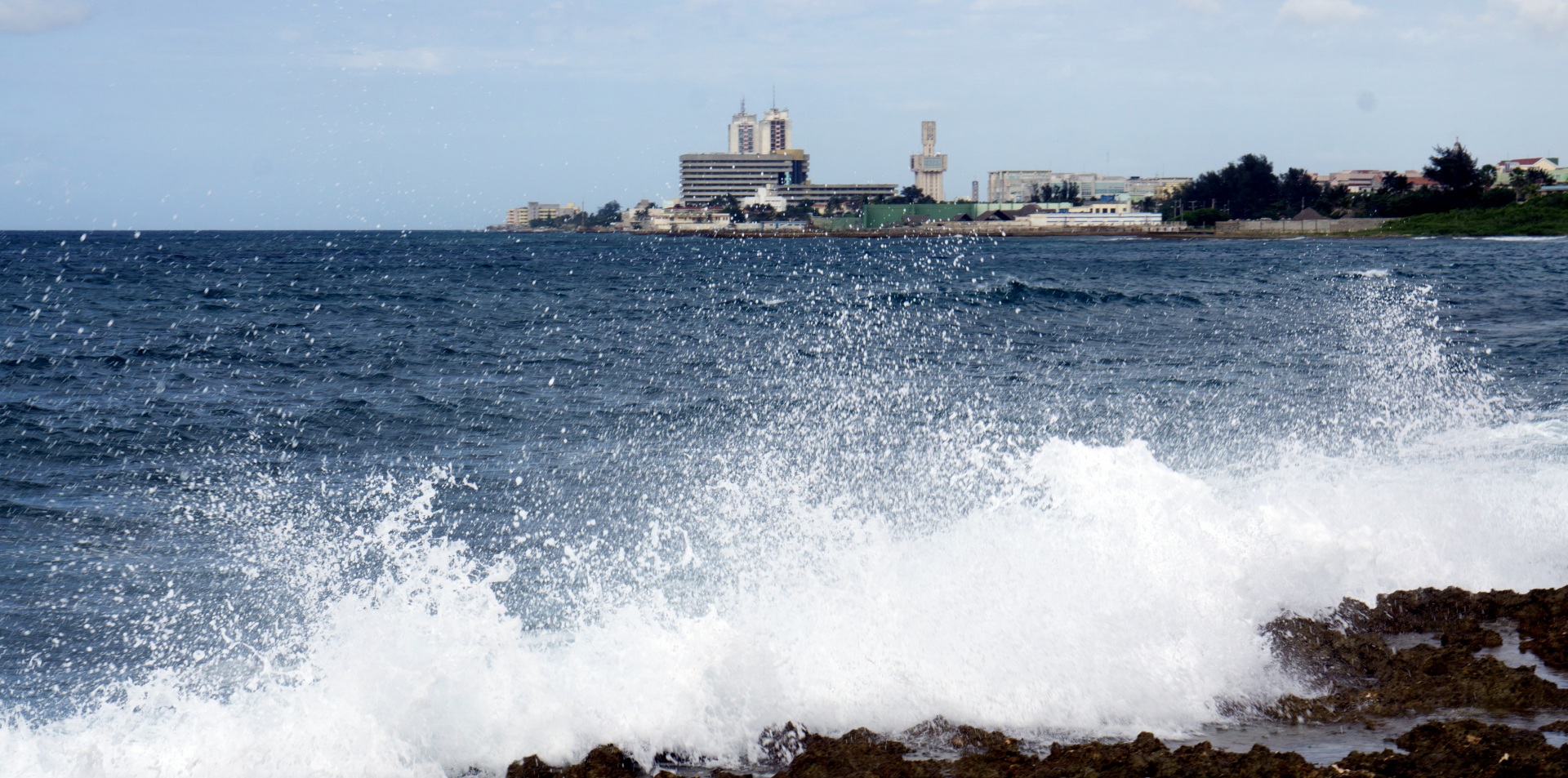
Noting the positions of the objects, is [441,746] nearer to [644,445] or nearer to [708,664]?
[708,664]

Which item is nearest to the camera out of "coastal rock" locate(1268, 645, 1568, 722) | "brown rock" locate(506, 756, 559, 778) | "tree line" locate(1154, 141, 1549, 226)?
"brown rock" locate(506, 756, 559, 778)

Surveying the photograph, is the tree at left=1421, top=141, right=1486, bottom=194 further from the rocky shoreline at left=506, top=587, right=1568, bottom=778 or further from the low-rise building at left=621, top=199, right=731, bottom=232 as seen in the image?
A: the rocky shoreline at left=506, top=587, right=1568, bottom=778

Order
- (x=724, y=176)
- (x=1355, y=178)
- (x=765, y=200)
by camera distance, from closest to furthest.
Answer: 1. (x=765, y=200)
2. (x=724, y=176)
3. (x=1355, y=178)

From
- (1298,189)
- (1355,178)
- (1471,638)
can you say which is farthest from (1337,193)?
(1471,638)

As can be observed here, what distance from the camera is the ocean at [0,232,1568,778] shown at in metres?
6.61

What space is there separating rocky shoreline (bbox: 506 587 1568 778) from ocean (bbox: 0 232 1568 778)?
0.25 meters

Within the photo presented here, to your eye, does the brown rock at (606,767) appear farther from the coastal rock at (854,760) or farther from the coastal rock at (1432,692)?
the coastal rock at (1432,692)

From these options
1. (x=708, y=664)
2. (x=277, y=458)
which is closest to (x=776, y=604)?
(x=708, y=664)

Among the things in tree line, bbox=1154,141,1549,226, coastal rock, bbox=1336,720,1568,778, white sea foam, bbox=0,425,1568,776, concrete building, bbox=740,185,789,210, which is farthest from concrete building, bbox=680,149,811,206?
coastal rock, bbox=1336,720,1568,778

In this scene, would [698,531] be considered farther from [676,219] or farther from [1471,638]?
[676,219]

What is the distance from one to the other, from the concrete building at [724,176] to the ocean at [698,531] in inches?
5570

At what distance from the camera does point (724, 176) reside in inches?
6550

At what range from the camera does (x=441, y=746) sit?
6.27m

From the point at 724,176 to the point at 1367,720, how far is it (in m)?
163
